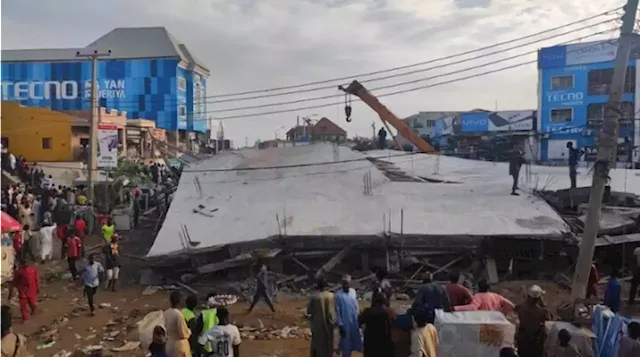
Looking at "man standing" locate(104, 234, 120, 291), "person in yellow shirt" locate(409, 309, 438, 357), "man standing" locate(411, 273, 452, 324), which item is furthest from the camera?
"man standing" locate(104, 234, 120, 291)

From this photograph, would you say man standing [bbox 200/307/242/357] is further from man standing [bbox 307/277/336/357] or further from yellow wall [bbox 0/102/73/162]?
yellow wall [bbox 0/102/73/162]

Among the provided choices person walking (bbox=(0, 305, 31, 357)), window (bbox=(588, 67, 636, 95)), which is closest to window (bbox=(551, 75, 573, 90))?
window (bbox=(588, 67, 636, 95))

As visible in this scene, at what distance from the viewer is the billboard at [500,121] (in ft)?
158

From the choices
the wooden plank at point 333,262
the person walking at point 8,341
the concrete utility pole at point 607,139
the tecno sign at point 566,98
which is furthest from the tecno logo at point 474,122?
the person walking at point 8,341

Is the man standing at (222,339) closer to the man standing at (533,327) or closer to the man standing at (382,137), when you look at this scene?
the man standing at (533,327)

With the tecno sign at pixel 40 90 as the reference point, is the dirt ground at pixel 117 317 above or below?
below

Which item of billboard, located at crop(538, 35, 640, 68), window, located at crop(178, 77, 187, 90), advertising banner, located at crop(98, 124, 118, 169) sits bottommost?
advertising banner, located at crop(98, 124, 118, 169)

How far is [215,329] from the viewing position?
651cm

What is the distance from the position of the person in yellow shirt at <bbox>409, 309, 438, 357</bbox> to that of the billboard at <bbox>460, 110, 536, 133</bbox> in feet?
146

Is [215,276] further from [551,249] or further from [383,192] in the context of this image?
[551,249]

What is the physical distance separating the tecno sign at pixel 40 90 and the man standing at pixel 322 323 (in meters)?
52.8

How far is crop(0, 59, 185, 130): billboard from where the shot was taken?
54656 mm

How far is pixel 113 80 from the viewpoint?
5528 cm

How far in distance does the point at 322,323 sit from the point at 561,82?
42.1 m
